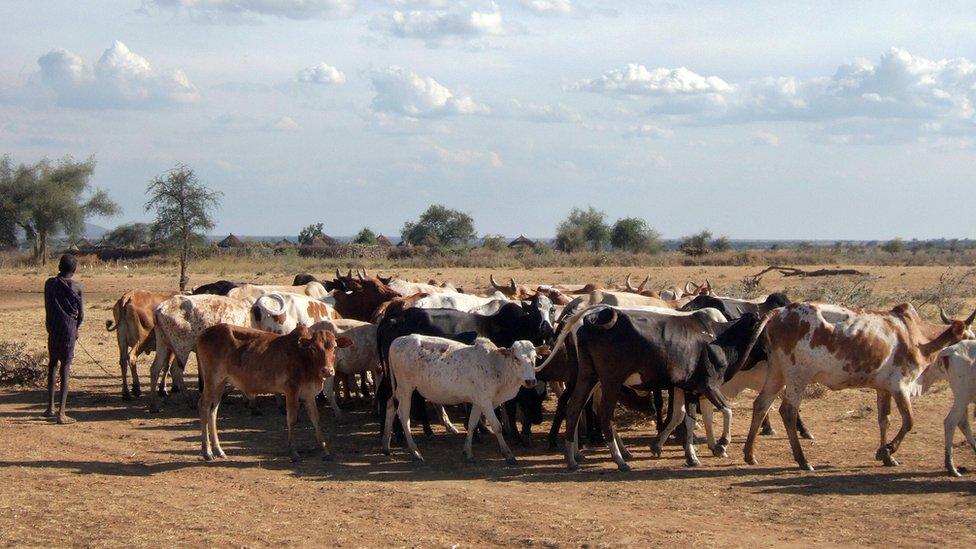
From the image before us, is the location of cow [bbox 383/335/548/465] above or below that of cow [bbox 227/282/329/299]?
below

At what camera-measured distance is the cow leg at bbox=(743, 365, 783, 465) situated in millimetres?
10875

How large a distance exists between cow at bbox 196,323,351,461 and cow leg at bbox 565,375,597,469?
2390 mm

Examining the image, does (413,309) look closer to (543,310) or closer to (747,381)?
(543,310)

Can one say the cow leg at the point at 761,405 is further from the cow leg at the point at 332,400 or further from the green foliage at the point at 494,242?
the green foliage at the point at 494,242

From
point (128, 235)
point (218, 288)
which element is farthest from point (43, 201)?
point (218, 288)

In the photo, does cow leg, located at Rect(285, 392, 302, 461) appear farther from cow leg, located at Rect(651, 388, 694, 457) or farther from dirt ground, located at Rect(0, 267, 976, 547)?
cow leg, located at Rect(651, 388, 694, 457)

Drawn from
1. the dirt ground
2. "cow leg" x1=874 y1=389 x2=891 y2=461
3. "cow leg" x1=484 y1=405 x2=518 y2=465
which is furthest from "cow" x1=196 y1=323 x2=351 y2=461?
"cow leg" x1=874 y1=389 x2=891 y2=461

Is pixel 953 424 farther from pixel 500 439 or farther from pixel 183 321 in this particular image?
pixel 183 321

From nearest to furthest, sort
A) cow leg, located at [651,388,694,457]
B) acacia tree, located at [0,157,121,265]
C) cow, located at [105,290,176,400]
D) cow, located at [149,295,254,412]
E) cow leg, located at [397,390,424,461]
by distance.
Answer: cow leg, located at [397,390,424,461], cow leg, located at [651,388,694,457], cow, located at [149,295,254,412], cow, located at [105,290,176,400], acacia tree, located at [0,157,121,265]

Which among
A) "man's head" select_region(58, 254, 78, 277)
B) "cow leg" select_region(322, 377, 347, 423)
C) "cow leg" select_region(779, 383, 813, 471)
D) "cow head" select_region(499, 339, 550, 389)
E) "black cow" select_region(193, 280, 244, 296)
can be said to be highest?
"man's head" select_region(58, 254, 78, 277)

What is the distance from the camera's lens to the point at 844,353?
10.6 m

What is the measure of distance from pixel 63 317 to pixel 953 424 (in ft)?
31.5

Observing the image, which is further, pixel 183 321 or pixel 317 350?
pixel 183 321

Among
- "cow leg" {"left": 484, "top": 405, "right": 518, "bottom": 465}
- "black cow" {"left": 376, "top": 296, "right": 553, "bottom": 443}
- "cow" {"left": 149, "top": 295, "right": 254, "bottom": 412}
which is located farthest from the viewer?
"cow" {"left": 149, "top": 295, "right": 254, "bottom": 412}
